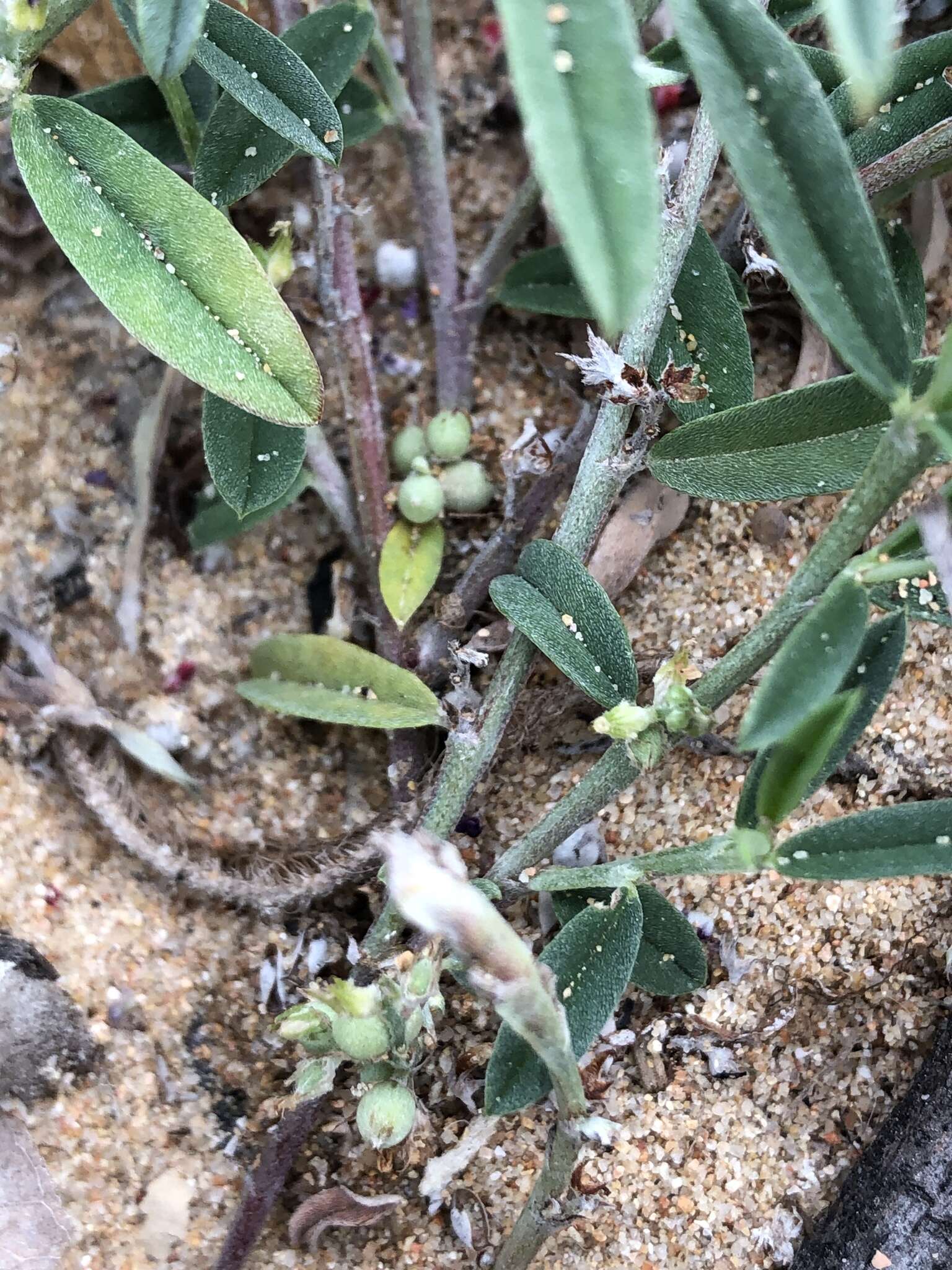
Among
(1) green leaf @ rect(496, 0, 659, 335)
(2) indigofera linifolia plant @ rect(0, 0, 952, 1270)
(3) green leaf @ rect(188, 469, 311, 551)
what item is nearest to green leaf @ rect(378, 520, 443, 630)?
(2) indigofera linifolia plant @ rect(0, 0, 952, 1270)

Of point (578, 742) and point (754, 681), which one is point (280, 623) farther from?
point (754, 681)

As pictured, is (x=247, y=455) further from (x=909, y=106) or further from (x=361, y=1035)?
(x=909, y=106)

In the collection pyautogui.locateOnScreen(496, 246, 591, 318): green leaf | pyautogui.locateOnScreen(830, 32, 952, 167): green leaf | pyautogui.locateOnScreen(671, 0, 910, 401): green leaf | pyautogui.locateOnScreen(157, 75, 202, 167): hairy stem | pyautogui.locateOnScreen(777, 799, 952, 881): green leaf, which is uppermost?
pyautogui.locateOnScreen(157, 75, 202, 167): hairy stem

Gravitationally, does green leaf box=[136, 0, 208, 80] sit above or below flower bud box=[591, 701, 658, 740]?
above

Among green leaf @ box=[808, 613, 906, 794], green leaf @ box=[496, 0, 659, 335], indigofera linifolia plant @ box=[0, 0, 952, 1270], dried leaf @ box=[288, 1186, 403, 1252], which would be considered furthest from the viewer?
dried leaf @ box=[288, 1186, 403, 1252]

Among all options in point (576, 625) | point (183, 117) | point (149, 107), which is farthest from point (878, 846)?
point (149, 107)

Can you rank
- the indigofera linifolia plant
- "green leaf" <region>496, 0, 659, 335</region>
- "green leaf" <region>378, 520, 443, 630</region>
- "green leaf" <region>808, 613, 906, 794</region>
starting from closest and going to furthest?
"green leaf" <region>496, 0, 659, 335</region> → the indigofera linifolia plant → "green leaf" <region>808, 613, 906, 794</region> → "green leaf" <region>378, 520, 443, 630</region>

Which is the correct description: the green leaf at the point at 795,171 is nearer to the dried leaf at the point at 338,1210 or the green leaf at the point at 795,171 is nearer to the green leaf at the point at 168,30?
the green leaf at the point at 168,30

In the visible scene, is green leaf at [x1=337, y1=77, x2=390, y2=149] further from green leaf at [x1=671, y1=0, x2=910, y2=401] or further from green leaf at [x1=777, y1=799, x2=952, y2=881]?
green leaf at [x1=777, y1=799, x2=952, y2=881]
